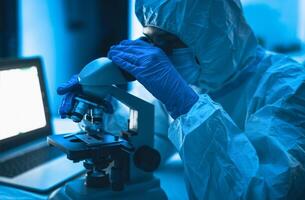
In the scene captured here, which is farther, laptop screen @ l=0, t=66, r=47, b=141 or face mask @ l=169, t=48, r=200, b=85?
laptop screen @ l=0, t=66, r=47, b=141

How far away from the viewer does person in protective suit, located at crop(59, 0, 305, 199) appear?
41.7 inches

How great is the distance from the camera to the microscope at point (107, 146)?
1032 millimetres

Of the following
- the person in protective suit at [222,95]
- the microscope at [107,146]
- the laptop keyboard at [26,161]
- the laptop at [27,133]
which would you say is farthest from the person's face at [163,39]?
the laptop keyboard at [26,161]

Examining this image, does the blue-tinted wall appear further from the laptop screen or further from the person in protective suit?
the person in protective suit

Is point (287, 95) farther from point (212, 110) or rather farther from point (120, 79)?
point (120, 79)

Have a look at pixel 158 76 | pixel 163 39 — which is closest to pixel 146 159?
pixel 158 76

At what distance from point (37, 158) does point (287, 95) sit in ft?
2.89

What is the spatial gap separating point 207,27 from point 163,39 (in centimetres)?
13

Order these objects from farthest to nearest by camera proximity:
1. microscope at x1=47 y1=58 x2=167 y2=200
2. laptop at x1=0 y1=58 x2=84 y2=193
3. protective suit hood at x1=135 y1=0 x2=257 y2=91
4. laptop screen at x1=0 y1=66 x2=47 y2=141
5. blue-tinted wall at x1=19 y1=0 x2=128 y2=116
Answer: blue-tinted wall at x1=19 y1=0 x2=128 y2=116 → laptop screen at x1=0 y1=66 x2=47 y2=141 → laptop at x1=0 y1=58 x2=84 y2=193 → protective suit hood at x1=135 y1=0 x2=257 y2=91 → microscope at x1=47 y1=58 x2=167 y2=200

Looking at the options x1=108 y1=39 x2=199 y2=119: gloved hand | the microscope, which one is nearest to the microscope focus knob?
the microscope

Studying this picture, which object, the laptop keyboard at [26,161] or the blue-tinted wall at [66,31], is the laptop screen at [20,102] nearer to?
the laptop keyboard at [26,161]

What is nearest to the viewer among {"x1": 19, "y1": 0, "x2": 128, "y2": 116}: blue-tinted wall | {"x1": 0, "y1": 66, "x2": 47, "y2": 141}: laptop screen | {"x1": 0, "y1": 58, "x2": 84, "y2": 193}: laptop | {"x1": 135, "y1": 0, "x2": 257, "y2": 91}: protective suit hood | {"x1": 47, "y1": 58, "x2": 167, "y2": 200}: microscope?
{"x1": 47, "y1": 58, "x2": 167, "y2": 200}: microscope

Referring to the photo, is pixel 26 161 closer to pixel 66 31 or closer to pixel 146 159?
pixel 146 159

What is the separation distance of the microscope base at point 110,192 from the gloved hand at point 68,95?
194 millimetres
